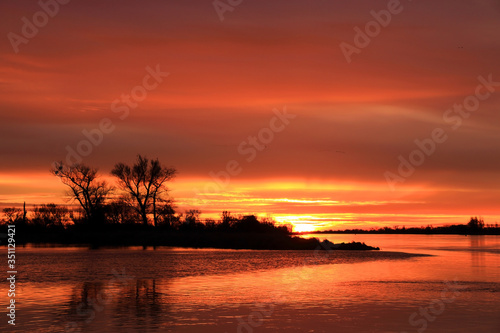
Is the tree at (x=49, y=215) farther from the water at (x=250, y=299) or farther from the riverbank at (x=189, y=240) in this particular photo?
the water at (x=250, y=299)

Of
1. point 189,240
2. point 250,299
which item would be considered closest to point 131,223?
point 189,240

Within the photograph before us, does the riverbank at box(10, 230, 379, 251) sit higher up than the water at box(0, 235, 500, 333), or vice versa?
the riverbank at box(10, 230, 379, 251)

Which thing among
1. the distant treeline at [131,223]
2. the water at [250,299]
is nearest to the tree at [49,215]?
the distant treeline at [131,223]

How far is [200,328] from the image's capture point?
17.8 m

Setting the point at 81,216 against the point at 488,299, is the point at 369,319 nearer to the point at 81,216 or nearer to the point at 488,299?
the point at 488,299

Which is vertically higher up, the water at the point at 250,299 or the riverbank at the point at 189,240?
the riverbank at the point at 189,240

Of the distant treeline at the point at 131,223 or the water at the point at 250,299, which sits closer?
the water at the point at 250,299

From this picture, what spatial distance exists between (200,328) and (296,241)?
2205 inches

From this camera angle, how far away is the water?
1839cm

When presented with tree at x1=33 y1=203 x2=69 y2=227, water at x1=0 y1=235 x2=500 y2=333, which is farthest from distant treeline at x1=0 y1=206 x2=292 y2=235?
water at x1=0 y1=235 x2=500 y2=333

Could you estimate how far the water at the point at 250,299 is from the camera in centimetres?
1839

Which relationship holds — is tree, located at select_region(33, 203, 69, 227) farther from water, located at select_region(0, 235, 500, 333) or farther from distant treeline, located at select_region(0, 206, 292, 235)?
water, located at select_region(0, 235, 500, 333)

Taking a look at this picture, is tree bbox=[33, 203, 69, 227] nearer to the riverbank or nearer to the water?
the riverbank

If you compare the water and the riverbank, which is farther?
the riverbank
